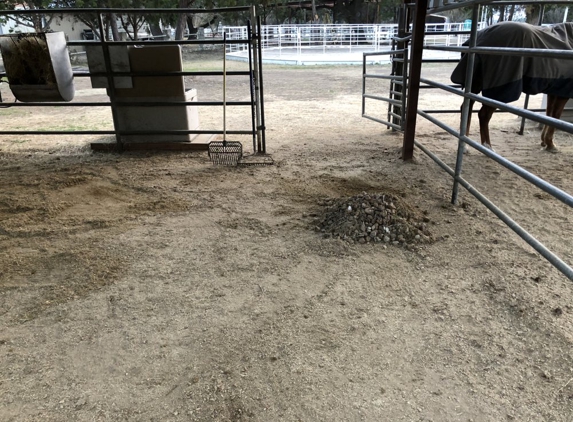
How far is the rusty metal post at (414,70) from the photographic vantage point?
4.63 m

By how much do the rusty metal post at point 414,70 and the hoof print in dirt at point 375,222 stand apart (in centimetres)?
187


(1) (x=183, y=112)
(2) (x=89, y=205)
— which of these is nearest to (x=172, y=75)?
(1) (x=183, y=112)

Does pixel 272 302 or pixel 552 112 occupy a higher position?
pixel 552 112

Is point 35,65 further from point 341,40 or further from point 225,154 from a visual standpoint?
point 341,40

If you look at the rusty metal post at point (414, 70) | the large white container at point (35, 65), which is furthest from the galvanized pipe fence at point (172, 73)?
the rusty metal post at point (414, 70)

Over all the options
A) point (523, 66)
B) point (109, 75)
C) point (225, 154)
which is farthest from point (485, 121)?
point (109, 75)

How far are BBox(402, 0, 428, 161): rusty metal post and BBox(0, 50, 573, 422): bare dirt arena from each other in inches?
17.5

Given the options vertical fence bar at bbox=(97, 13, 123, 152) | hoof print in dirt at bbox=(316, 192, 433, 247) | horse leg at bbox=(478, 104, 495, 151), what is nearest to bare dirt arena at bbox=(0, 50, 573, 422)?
hoof print in dirt at bbox=(316, 192, 433, 247)

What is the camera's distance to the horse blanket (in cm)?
450

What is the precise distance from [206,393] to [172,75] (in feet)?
14.4

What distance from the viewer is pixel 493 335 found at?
2223 mm

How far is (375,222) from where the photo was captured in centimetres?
327

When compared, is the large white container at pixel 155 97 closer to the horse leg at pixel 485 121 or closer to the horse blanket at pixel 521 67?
the horse blanket at pixel 521 67

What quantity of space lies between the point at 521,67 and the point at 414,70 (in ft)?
3.45
